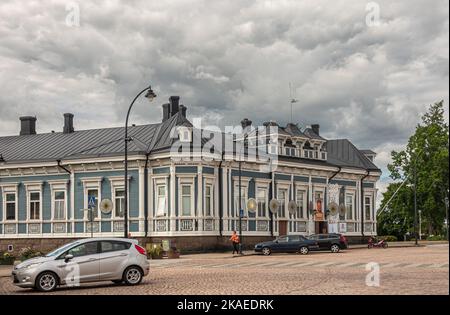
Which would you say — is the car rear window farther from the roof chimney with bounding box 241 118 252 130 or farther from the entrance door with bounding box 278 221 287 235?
the roof chimney with bounding box 241 118 252 130

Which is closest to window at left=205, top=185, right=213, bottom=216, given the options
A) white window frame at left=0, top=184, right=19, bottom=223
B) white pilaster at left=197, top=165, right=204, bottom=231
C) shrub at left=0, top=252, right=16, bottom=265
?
white pilaster at left=197, top=165, right=204, bottom=231

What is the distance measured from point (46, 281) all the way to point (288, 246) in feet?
84.7

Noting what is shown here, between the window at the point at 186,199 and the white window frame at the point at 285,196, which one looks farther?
the white window frame at the point at 285,196

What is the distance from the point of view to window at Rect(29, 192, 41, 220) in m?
53.3

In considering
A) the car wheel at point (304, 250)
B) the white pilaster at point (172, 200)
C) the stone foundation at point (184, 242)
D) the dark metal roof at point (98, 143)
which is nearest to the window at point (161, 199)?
the white pilaster at point (172, 200)

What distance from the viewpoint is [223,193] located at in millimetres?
50812

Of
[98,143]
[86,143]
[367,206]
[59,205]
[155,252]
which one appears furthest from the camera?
[367,206]

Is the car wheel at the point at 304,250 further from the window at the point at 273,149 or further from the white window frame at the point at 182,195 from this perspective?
the window at the point at 273,149

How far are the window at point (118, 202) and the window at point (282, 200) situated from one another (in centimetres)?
1190

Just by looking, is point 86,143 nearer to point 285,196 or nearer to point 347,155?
Answer: point 285,196

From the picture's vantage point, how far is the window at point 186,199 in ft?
159

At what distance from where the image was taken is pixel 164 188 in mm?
48812

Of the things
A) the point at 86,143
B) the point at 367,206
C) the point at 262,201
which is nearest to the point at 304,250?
the point at 262,201
